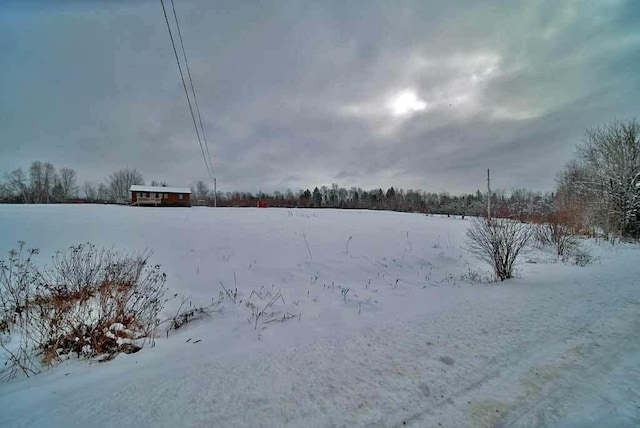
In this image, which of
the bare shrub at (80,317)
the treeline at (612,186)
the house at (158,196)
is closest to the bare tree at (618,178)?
the treeline at (612,186)

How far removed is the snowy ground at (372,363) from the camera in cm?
222

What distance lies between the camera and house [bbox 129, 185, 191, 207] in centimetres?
3565

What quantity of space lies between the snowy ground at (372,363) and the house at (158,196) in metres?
33.4

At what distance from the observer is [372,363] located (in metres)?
2.95

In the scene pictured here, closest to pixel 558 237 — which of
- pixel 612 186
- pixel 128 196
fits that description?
pixel 612 186

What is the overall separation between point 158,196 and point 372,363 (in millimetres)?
43270

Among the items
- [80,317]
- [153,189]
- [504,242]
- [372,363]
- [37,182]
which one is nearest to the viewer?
[372,363]

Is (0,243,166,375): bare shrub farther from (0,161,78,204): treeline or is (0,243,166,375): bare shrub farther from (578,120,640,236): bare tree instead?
(0,161,78,204): treeline

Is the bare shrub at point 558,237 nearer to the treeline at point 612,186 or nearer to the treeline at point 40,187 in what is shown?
the treeline at point 612,186

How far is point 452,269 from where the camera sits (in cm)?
865

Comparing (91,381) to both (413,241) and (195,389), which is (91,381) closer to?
(195,389)

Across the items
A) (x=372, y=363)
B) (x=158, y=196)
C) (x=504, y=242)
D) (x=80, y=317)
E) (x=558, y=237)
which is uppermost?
(x=158, y=196)

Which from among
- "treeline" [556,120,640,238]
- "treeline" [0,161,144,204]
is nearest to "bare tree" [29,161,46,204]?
"treeline" [0,161,144,204]

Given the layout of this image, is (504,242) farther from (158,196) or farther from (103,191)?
(103,191)
